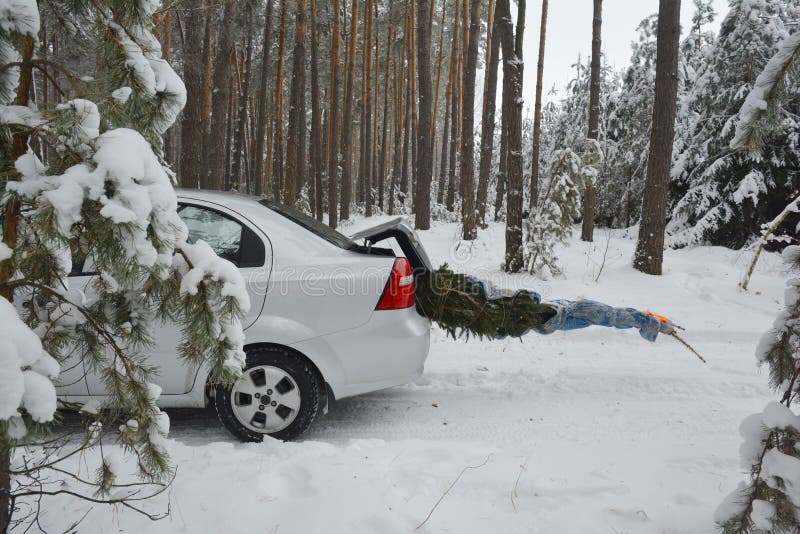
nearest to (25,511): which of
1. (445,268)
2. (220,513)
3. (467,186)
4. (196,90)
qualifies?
(220,513)

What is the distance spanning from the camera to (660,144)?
29.2ft

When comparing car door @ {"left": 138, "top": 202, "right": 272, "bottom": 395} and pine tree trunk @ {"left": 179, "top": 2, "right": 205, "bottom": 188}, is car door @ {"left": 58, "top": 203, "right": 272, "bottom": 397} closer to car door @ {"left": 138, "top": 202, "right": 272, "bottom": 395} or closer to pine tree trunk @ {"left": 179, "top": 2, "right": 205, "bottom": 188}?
car door @ {"left": 138, "top": 202, "right": 272, "bottom": 395}

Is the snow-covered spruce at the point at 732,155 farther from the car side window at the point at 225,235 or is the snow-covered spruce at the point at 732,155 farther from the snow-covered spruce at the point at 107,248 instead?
the snow-covered spruce at the point at 107,248

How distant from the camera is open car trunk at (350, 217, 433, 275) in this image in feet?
13.1

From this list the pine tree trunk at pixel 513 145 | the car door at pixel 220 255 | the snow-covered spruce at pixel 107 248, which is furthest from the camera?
the pine tree trunk at pixel 513 145

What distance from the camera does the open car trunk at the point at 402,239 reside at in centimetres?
399

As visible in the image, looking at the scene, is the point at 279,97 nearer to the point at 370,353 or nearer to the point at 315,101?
the point at 315,101

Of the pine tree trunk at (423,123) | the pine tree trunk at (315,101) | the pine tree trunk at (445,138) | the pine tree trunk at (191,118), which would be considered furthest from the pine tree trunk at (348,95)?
the pine tree trunk at (191,118)

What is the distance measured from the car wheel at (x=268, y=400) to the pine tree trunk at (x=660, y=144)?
7589 millimetres

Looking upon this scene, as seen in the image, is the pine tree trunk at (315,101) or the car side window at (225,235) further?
the pine tree trunk at (315,101)

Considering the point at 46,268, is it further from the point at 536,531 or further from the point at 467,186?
the point at 467,186

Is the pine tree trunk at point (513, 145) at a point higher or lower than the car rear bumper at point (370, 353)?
higher

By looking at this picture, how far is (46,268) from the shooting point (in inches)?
70.5

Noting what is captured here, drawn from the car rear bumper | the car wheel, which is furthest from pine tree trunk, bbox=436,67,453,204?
the car wheel
